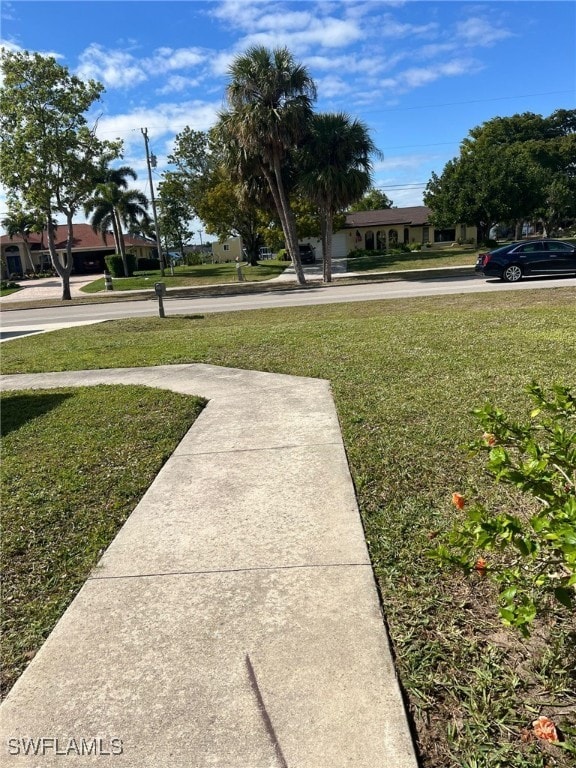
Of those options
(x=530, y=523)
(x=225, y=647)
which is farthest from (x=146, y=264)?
(x=530, y=523)

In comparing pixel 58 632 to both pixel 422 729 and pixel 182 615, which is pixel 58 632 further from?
pixel 422 729

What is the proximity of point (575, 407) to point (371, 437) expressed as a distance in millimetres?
2278

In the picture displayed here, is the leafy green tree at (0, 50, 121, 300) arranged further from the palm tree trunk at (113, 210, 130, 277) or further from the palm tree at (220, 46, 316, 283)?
the palm tree trunk at (113, 210, 130, 277)

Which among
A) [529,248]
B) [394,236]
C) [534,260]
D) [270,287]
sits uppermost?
[394,236]

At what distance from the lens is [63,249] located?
56.7 meters

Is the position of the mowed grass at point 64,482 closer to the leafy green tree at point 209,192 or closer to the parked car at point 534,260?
the parked car at point 534,260

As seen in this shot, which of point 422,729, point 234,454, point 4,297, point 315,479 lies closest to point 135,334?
point 234,454

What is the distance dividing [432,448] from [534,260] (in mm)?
17023

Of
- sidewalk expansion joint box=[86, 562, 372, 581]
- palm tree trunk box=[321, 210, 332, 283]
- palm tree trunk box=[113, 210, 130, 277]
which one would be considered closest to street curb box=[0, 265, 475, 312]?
palm tree trunk box=[321, 210, 332, 283]

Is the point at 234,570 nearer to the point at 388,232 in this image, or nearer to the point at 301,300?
the point at 301,300

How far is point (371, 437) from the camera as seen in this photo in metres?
4.72

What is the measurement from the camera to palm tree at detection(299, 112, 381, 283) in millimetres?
22812

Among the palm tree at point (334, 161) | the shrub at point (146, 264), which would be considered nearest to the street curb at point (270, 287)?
the palm tree at point (334, 161)

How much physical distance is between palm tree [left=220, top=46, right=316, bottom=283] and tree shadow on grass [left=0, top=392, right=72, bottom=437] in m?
18.4
